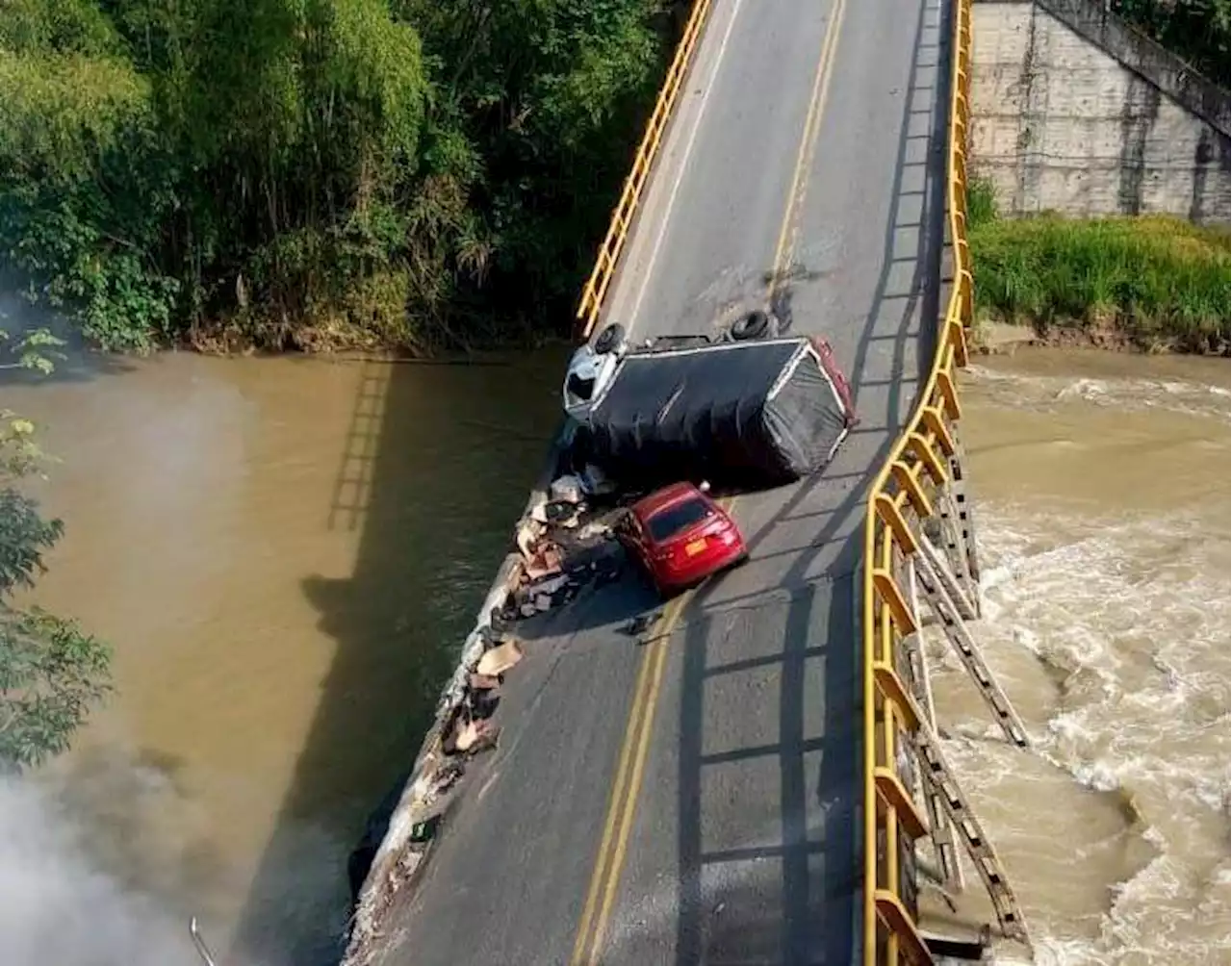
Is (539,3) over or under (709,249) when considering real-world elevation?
over

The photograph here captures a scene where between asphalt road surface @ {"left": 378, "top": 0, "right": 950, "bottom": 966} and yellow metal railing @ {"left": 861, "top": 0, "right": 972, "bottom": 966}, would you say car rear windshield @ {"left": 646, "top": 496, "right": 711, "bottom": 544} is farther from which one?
yellow metal railing @ {"left": 861, "top": 0, "right": 972, "bottom": 966}

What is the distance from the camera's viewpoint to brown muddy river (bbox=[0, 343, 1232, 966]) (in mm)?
17703

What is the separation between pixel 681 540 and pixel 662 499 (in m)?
0.84

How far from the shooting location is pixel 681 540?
1784cm

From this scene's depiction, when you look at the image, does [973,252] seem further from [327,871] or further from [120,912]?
[120,912]

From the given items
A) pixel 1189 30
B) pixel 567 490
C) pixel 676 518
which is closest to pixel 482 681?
pixel 676 518

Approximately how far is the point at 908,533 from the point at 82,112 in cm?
1922

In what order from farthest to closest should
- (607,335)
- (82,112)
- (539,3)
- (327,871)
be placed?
(539,3), (82,112), (607,335), (327,871)

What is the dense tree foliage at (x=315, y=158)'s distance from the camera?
2919 cm

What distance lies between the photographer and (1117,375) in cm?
2950

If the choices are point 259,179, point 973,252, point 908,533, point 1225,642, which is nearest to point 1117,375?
point 973,252

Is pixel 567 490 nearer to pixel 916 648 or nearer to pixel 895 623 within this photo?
pixel 916 648

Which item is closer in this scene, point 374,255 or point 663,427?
point 663,427

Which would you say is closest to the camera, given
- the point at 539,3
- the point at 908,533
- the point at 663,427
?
the point at 908,533
